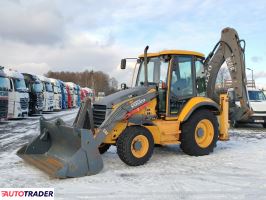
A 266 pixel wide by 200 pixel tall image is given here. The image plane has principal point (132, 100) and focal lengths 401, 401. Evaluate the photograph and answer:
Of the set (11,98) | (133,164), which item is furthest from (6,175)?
(11,98)

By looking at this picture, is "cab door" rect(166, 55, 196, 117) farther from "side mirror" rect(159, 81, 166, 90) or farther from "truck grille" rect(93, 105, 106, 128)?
"truck grille" rect(93, 105, 106, 128)

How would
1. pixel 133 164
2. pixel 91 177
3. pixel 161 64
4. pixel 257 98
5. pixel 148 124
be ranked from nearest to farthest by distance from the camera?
1. pixel 91 177
2. pixel 133 164
3. pixel 148 124
4. pixel 161 64
5. pixel 257 98

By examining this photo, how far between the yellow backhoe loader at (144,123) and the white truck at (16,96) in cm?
1188

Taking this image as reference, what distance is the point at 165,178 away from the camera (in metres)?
7.48

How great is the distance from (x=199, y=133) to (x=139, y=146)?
6.83 feet

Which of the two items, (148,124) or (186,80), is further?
(186,80)

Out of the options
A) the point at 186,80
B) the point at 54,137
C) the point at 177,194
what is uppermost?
the point at 186,80

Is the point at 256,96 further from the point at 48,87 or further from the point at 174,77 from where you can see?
the point at 48,87

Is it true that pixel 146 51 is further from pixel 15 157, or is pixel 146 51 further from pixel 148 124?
pixel 15 157

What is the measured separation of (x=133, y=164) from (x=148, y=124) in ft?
3.54

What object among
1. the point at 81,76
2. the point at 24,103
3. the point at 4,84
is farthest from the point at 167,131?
A: the point at 81,76

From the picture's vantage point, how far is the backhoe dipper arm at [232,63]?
11.8 meters

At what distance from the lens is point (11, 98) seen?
20.5 metres

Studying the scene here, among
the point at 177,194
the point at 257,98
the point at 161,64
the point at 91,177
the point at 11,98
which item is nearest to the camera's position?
the point at 177,194
